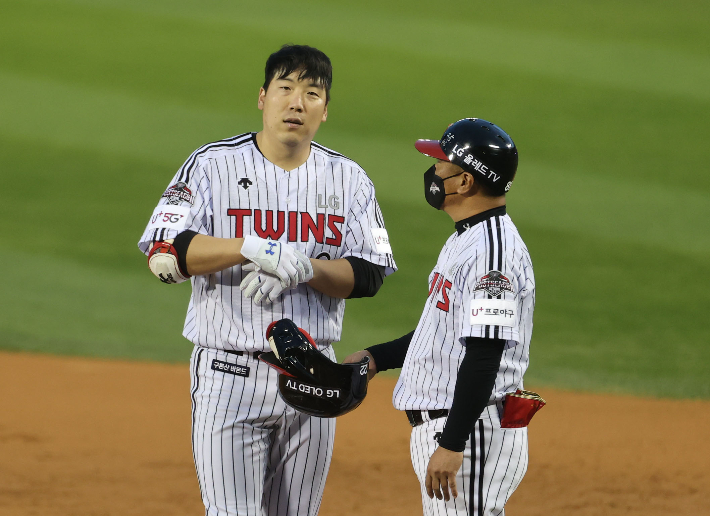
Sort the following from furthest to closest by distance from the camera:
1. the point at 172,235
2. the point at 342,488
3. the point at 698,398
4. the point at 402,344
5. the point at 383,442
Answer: the point at 698,398, the point at 383,442, the point at 342,488, the point at 402,344, the point at 172,235

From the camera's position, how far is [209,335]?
9.29 feet

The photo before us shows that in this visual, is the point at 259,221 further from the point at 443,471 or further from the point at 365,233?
the point at 443,471

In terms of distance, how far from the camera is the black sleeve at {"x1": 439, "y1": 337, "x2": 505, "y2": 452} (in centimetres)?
246

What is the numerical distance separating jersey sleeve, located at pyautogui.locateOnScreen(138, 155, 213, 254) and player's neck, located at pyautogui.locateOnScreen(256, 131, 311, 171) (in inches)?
8.4

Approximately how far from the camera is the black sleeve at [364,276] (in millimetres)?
2854

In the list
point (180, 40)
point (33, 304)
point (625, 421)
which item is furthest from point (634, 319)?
point (180, 40)

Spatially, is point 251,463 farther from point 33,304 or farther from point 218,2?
point 218,2

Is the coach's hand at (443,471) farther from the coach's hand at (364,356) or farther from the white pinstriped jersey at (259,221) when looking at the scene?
the white pinstriped jersey at (259,221)

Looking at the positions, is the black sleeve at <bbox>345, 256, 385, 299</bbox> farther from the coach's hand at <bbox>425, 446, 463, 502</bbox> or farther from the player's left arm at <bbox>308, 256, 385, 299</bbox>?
the coach's hand at <bbox>425, 446, 463, 502</bbox>

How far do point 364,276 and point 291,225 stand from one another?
30cm

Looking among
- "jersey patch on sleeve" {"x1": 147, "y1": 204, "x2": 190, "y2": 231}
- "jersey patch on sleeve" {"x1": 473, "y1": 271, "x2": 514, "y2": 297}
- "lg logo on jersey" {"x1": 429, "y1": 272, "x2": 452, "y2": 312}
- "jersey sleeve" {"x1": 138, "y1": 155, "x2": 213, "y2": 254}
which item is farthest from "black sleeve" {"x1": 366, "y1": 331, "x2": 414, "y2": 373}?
"jersey patch on sleeve" {"x1": 147, "y1": 204, "x2": 190, "y2": 231}

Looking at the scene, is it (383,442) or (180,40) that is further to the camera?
(180,40)

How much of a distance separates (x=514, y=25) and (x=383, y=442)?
9.48 m

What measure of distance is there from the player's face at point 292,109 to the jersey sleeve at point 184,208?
0.27 meters
